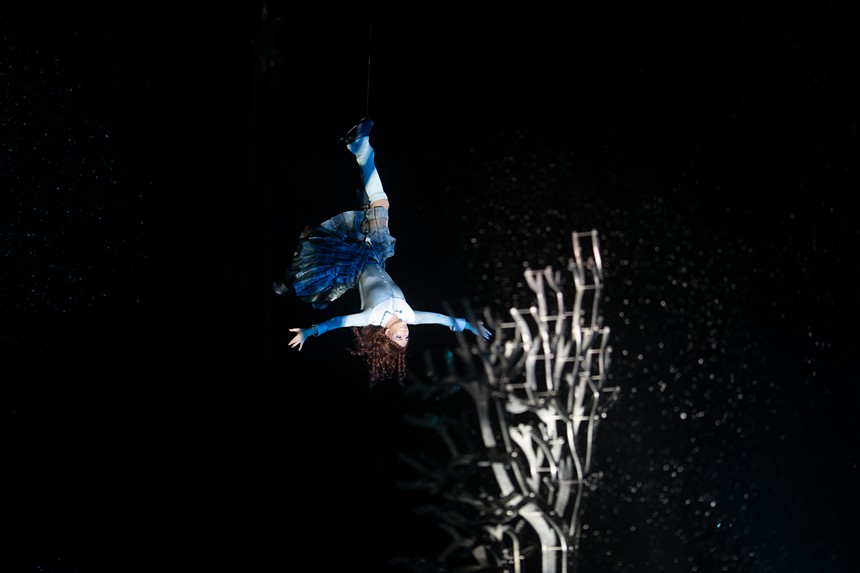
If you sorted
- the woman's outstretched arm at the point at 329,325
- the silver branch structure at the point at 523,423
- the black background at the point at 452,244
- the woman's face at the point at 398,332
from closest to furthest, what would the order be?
the woman's outstretched arm at the point at 329,325, the woman's face at the point at 398,332, the silver branch structure at the point at 523,423, the black background at the point at 452,244

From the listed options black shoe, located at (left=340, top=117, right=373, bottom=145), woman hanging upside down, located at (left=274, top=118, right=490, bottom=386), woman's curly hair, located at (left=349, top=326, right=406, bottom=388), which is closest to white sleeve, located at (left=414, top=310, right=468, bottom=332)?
woman hanging upside down, located at (left=274, top=118, right=490, bottom=386)

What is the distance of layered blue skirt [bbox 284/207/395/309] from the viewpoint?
2.65 meters

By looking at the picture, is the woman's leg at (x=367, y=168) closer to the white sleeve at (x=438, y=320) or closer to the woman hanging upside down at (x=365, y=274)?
the woman hanging upside down at (x=365, y=274)

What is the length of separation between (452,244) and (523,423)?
0.71 m

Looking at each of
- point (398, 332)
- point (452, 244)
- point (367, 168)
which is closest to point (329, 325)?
point (398, 332)

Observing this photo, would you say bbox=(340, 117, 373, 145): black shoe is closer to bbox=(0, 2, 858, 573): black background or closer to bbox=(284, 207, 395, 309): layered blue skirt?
bbox=(284, 207, 395, 309): layered blue skirt

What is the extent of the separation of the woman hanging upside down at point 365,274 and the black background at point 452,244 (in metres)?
0.51

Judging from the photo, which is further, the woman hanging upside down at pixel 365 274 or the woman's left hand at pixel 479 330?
the woman's left hand at pixel 479 330

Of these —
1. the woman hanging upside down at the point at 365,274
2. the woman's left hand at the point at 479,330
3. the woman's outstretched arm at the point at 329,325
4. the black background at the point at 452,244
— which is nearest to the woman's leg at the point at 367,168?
the woman hanging upside down at the point at 365,274

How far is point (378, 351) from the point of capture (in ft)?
8.83

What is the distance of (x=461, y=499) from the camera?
296cm

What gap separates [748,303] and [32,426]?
7.87ft

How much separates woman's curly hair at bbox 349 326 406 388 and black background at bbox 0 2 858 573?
52cm

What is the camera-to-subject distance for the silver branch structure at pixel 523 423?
2791 millimetres
